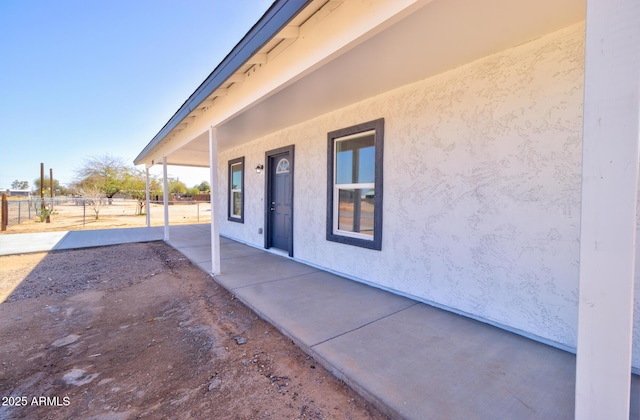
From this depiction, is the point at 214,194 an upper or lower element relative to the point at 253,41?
lower

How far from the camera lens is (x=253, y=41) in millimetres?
2461

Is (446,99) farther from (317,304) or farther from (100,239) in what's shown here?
(100,239)

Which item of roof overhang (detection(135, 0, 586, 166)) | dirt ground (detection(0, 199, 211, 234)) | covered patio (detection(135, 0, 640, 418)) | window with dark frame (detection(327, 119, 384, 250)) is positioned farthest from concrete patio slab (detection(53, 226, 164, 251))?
window with dark frame (detection(327, 119, 384, 250))

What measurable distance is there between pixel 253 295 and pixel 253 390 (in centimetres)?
176

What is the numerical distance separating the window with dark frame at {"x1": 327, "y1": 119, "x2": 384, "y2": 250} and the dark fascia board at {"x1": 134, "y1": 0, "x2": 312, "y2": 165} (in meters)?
2.00

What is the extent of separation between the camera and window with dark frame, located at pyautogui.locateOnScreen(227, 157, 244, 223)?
7.69 m

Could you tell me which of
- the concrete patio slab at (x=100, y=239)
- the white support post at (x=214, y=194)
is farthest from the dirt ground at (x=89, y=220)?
the white support post at (x=214, y=194)

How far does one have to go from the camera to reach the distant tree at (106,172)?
23438 millimetres

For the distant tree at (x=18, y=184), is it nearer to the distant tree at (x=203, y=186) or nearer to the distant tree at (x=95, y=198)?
the distant tree at (x=203, y=186)

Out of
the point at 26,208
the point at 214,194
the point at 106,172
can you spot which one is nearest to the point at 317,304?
the point at 214,194

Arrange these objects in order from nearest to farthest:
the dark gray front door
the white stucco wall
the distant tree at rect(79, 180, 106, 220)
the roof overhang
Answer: the roof overhang, the white stucco wall, the dark gray front door, the distant tree at rect(79, 180, 106, 220)

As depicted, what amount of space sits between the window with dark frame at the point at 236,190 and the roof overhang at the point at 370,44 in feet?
11.8

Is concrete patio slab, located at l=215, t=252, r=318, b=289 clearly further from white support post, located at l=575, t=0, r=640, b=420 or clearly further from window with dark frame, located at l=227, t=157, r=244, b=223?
white support post, located at l=575, t=0, r=640, b=420

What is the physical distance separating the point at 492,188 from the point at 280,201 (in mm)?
4366
